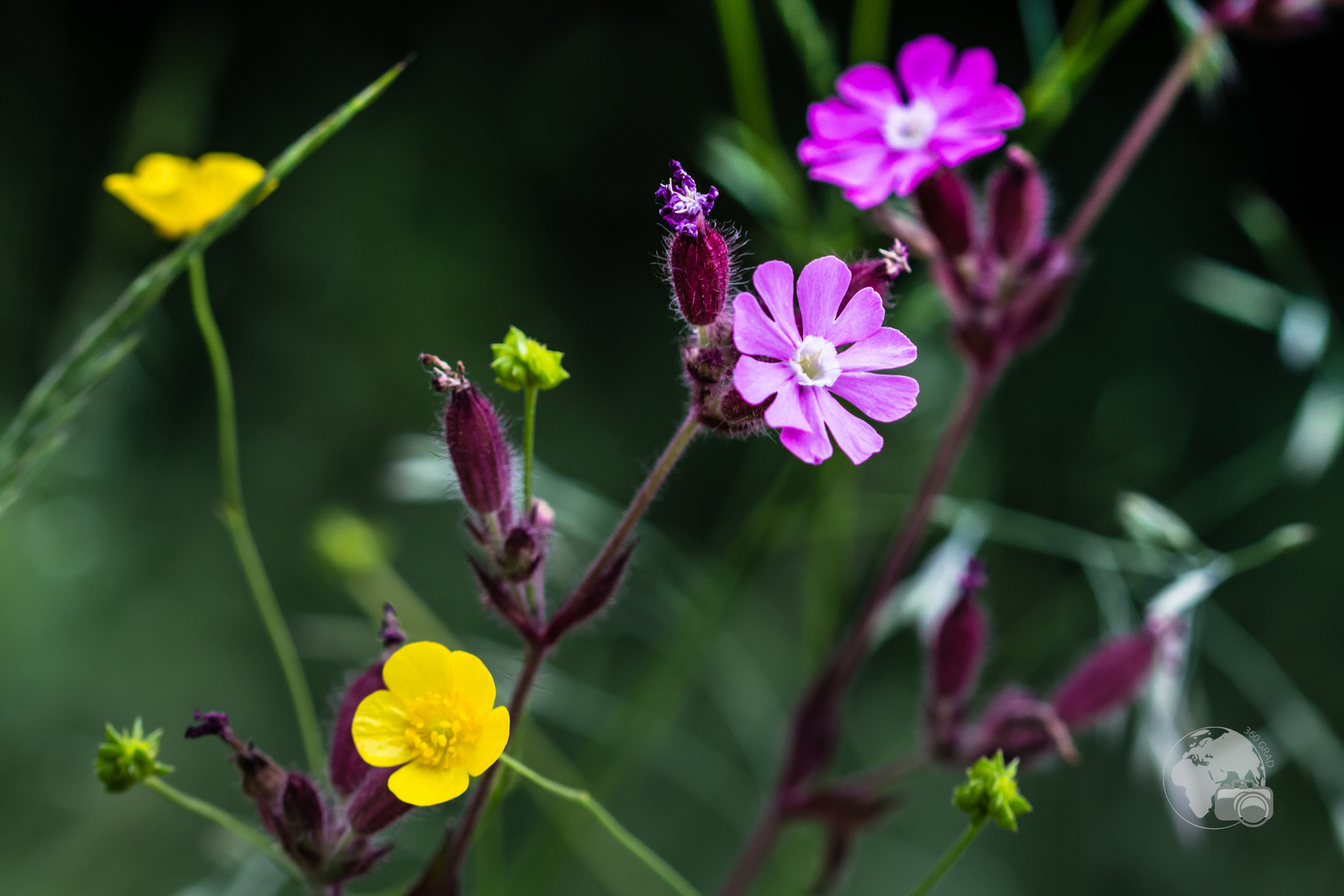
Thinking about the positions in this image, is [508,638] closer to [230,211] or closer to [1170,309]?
[230,211]

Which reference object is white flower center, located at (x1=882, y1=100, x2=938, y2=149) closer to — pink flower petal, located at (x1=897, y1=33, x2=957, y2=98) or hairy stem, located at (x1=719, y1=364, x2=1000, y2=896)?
A: pink flower petal, located at (x1=897, y1=33, x2=957, y2=98)

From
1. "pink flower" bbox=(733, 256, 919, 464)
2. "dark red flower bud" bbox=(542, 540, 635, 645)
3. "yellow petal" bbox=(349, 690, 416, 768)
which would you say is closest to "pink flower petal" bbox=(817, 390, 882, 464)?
A: "pink flower" bbox=(733, 256, 919, 464)

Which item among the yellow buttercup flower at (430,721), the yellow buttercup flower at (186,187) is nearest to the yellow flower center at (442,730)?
the yellow buttercup flower at (430,721)

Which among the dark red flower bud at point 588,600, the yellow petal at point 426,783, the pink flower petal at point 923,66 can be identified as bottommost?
the yellow petal at point 426,783

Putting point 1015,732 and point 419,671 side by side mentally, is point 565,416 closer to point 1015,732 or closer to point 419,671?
point 1015,732

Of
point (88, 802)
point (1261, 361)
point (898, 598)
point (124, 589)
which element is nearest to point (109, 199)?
point (124, 589)

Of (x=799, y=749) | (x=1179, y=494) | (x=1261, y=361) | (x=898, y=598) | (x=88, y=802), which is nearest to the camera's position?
(x=799, y=749)

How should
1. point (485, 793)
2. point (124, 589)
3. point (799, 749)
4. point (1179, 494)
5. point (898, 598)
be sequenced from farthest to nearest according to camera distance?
point (1179, 494) → point (124, 589) → point (898, 598) → point (799, 749) → point (485, 793)

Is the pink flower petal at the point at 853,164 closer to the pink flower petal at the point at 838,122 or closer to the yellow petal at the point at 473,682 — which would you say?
the pink flower petal at the point at 838,122
